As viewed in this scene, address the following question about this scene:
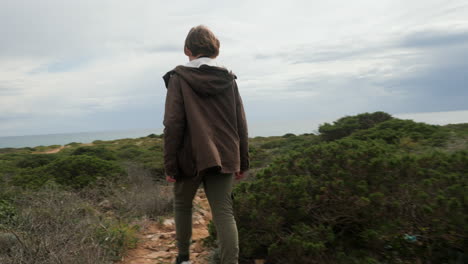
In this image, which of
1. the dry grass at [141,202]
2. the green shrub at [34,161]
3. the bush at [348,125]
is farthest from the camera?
the green shrub at [34,161]

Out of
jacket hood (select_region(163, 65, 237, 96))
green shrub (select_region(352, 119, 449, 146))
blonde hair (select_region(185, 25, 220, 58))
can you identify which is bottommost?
green shrub (select_region(352, 119, 449, 146))

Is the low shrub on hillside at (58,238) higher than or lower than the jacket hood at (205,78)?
lower

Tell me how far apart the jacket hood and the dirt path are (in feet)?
5.74

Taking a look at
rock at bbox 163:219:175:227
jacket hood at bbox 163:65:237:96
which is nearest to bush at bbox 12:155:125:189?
rock at bbox 163:219:175:227

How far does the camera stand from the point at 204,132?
2529mm

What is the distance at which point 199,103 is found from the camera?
261cm

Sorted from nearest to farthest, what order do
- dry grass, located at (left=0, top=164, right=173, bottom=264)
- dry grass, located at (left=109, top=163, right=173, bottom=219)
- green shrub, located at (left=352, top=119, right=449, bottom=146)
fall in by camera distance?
1. dry grass, located at (left=0, top=164, right=173, bottom=264)
2. green shrub, located at (left=352, top=119, right=449, bottom=146)
3. dry grass, located at (left=109, top=163, right=173, bottom=219)

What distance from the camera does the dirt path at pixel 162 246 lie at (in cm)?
373

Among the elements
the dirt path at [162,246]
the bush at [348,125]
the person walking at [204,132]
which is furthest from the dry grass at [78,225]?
the bush at [348,125]

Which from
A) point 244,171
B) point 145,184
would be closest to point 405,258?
point 244,171

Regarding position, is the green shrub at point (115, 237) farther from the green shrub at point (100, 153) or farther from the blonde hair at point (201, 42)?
the green shrub at point (100, 153)

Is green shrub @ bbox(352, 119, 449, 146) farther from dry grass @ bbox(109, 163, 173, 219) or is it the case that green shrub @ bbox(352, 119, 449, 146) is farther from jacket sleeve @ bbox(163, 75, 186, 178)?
jacket sleeve @ bbox(163, 75, 186, 178)

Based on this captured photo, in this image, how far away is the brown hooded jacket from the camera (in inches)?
99.3

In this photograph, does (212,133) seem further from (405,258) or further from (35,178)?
(35,178)
